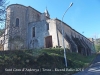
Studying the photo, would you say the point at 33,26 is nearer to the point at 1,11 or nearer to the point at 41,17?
the point at 41,17

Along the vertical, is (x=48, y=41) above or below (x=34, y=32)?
below

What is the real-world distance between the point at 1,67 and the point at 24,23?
25.5 m

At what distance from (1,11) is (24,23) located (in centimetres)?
2194

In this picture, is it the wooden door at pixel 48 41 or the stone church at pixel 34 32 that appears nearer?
the stone church at pixel 34 32

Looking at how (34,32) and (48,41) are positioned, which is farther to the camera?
(34,32)

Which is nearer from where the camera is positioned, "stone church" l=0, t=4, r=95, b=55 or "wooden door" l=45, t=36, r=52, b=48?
"stone church" l=0, t=4, r=95, b=55

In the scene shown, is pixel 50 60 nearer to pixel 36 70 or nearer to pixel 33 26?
pixel 36 70

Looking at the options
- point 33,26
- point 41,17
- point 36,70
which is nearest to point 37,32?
point 33,26

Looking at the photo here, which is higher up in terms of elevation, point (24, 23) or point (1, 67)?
point (24, 23)

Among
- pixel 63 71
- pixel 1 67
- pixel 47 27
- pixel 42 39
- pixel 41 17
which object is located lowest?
pixel 63 71

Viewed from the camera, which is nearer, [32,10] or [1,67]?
[1,67]

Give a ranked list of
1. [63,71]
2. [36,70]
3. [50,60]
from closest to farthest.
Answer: [36,70] < [63,71] < [50,60]

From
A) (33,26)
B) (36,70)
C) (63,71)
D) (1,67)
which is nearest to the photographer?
(1,67)

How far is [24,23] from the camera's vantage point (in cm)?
3506
